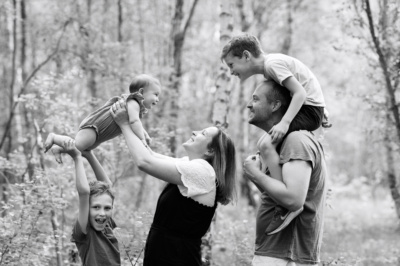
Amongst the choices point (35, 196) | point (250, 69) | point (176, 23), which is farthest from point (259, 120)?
point (176, 23)

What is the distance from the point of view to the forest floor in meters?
6.67

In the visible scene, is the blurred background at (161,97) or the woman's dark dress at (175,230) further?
the blurred background at (161,97)

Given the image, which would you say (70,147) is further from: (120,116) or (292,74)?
(292,74)

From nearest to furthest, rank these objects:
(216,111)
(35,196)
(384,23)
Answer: (35,196), (216,111), (384,23)

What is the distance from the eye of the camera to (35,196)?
5.28m

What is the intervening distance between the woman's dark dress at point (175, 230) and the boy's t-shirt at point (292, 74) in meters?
1.09

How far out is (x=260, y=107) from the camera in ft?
11.6

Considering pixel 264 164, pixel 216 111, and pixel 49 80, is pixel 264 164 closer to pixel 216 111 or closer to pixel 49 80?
pixel 216 111

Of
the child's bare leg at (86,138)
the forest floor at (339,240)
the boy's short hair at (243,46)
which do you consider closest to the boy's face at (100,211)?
the child's bare leg at (86,138)

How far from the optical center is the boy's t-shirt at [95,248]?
13.0 feet

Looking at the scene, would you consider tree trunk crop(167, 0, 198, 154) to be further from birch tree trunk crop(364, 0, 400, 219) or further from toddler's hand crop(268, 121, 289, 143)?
toddler's hand crop(268, 121, 289, 143)

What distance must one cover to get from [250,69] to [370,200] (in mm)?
25618

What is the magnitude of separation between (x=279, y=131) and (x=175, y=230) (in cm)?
97

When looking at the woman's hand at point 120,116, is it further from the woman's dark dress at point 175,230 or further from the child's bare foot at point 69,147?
the woman's dark dress at point 175,230
